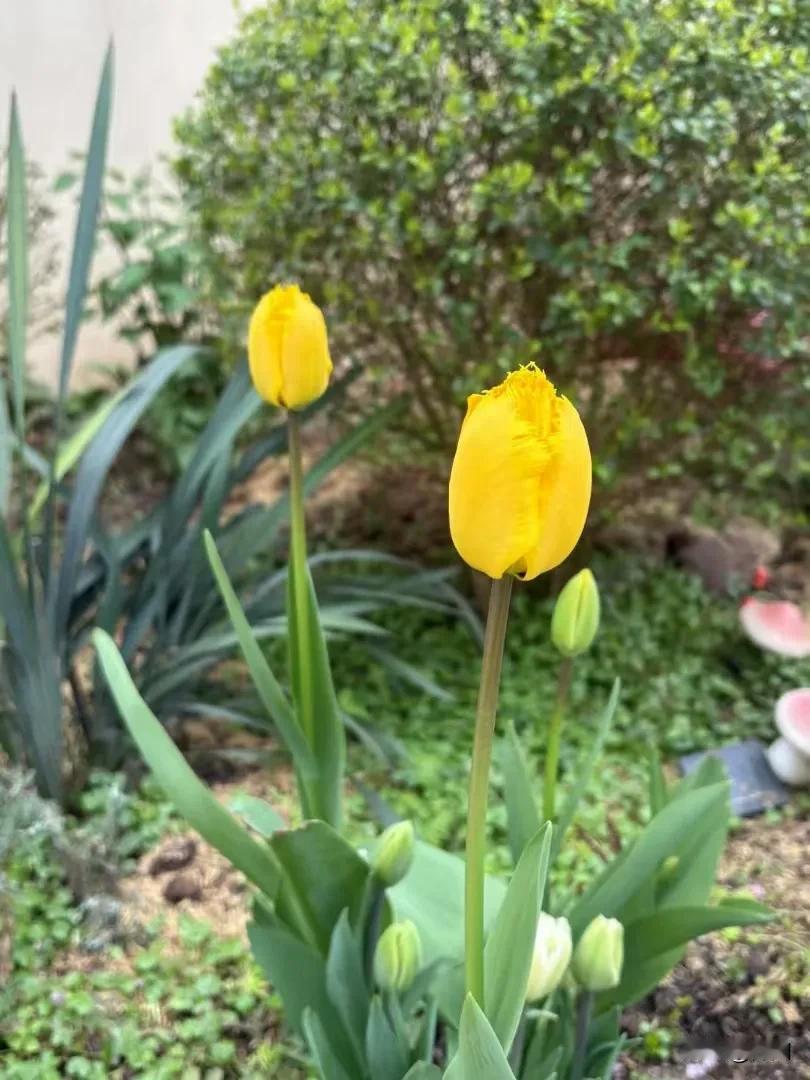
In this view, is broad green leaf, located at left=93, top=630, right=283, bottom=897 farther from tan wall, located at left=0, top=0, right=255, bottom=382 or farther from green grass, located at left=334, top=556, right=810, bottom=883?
tan wall, located at left=0, top=0, right=255, bottom=382

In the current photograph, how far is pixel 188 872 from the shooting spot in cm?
120

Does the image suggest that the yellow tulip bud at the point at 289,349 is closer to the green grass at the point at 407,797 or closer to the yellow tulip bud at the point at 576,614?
the yellow tulip bud at the point at 576,614

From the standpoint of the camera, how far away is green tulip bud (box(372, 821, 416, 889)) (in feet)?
2.23

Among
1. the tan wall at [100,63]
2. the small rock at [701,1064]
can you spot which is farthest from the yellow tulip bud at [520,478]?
the tan wall at [100,63]

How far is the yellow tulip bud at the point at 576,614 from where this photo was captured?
0.72 m

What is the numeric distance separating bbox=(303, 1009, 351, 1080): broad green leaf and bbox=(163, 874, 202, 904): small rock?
0.45 metres

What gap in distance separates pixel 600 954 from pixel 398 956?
13 centimetres

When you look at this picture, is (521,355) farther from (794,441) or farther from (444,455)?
(794,441)

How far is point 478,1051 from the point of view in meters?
0.54

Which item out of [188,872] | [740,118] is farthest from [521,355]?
[188,872]

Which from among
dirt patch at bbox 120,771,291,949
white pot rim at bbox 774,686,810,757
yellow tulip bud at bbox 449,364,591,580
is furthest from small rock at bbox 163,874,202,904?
yellow tulip bud at bbox 449,364,591,580

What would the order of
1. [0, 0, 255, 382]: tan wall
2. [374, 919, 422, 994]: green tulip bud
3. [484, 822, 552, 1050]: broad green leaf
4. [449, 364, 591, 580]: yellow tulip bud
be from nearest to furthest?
[449, 364, 591, 580]: yellow tulip bud, [484, 822, 552, 1050]: broad green leaf, [374, 919, 422, 994]: green tulip bud, [0, 0, 255, 382]: tan wall

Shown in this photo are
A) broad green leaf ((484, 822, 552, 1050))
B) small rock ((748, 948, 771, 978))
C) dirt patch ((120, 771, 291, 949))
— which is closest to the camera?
broad green leaf ((484, 822, 552, 1050))

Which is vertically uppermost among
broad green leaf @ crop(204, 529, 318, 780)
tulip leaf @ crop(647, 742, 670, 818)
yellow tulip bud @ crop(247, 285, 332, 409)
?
yellow tulip bud @ crop(247, 285, 332, 409)
